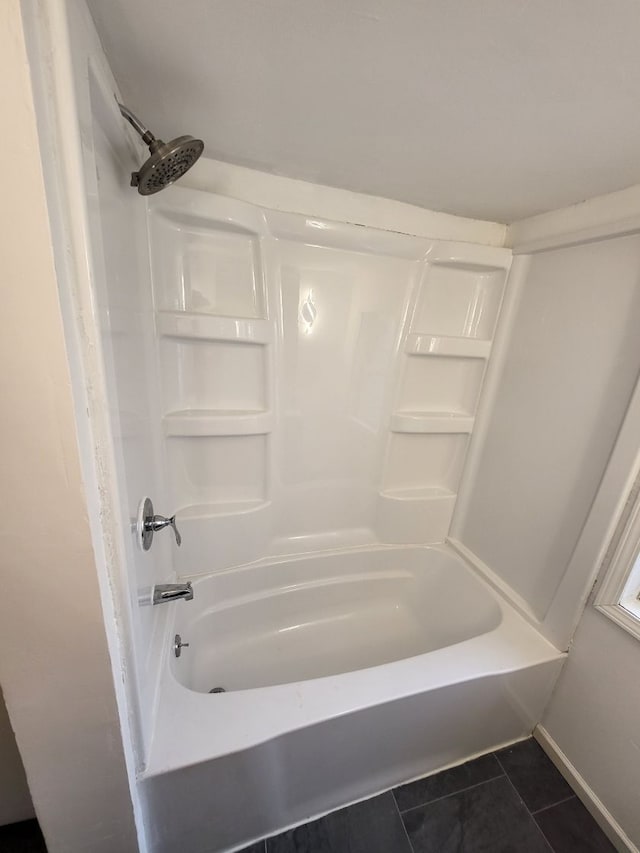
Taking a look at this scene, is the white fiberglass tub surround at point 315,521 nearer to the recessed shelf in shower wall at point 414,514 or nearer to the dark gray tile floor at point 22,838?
the recessed shelf in shower wall at point 414,514

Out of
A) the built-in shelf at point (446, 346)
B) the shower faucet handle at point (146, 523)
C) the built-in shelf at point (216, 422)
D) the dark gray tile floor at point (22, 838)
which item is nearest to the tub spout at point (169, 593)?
the shower faucet handle at point (146, 523)

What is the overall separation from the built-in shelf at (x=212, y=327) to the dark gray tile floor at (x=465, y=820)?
1.57 metres

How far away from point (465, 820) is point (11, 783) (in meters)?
1.36

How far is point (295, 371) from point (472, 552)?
123cm

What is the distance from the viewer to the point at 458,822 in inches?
41.2

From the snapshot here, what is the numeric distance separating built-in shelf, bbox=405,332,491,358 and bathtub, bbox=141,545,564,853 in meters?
0.99

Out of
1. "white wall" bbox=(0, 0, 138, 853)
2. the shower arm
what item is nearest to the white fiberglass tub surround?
"white wall" bbox=(0, 0, 138, 853)

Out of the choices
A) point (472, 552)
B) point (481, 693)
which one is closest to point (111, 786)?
point (481, 693)

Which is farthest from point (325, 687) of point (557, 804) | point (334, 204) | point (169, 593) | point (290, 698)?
point (334, 204)

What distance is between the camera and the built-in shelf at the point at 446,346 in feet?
4.70

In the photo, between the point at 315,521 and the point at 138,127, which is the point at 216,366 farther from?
the point at 315,521

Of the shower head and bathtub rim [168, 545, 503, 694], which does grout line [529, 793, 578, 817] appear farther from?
→ the shower head

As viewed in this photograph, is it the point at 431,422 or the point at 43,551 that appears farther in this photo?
the point at 431,422

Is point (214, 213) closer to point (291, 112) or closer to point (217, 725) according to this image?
point (291, 112)
